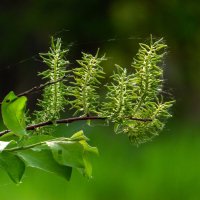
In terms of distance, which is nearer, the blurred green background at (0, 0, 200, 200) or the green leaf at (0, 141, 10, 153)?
the green leaf at (0, 141, 10, 153)

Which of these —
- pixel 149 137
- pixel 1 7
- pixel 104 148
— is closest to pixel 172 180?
pixel 104 148

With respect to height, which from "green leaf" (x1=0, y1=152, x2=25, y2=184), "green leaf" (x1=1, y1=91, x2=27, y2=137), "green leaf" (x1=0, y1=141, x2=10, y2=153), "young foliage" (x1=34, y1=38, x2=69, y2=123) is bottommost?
"green leaf" (x1=0, y1=152, x2=25, y2=184)

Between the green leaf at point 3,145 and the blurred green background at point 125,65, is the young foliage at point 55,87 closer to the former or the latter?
the green leaf at point 3,145

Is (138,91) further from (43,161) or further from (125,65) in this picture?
(125,65)

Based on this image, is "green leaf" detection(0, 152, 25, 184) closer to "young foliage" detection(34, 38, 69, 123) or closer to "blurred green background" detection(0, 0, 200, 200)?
"young foliage" detection(34, 38, 69, 123)

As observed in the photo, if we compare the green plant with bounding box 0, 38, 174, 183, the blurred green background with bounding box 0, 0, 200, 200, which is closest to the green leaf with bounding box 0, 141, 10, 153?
the green plant with bounding box 0, 38, 174, 183

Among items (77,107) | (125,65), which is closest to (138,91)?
(77,107)
